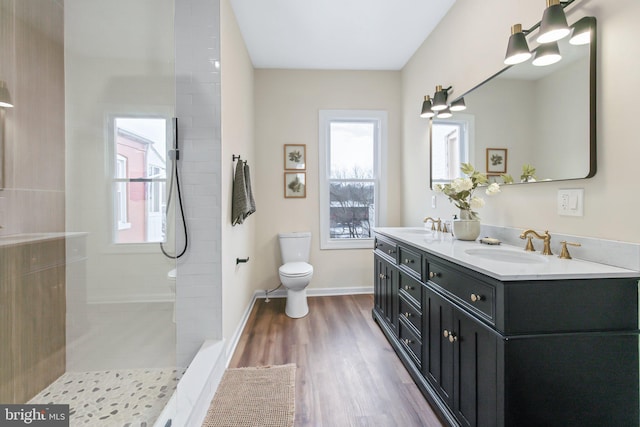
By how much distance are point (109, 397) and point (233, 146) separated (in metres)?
1.73

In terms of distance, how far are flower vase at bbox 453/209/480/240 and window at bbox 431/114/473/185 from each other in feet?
1.55

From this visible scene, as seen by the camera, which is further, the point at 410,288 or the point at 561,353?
the point at 410,288

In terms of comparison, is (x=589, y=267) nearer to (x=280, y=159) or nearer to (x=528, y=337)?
(x=528, y=337)

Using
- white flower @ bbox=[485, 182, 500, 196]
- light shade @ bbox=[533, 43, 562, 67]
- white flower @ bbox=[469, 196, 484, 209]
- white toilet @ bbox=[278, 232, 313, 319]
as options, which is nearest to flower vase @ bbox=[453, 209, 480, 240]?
white flower @ bbox=[469, 196, 484, 209]

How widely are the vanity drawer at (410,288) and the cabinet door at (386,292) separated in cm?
11

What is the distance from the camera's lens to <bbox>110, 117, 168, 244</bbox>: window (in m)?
1.17

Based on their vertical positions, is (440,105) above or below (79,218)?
above

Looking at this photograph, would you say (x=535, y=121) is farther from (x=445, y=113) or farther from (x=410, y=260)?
(x=410, y=260)

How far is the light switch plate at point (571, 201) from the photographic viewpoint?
4.20 feet

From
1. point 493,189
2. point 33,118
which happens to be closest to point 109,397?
point 33,118

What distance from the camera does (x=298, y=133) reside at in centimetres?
330

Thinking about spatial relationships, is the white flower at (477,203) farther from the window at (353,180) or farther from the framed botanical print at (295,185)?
the framed botanical print at (295,185)

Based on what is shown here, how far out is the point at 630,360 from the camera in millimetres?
1006

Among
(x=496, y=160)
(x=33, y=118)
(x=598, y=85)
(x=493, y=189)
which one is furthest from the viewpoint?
(x=496, y=160)
